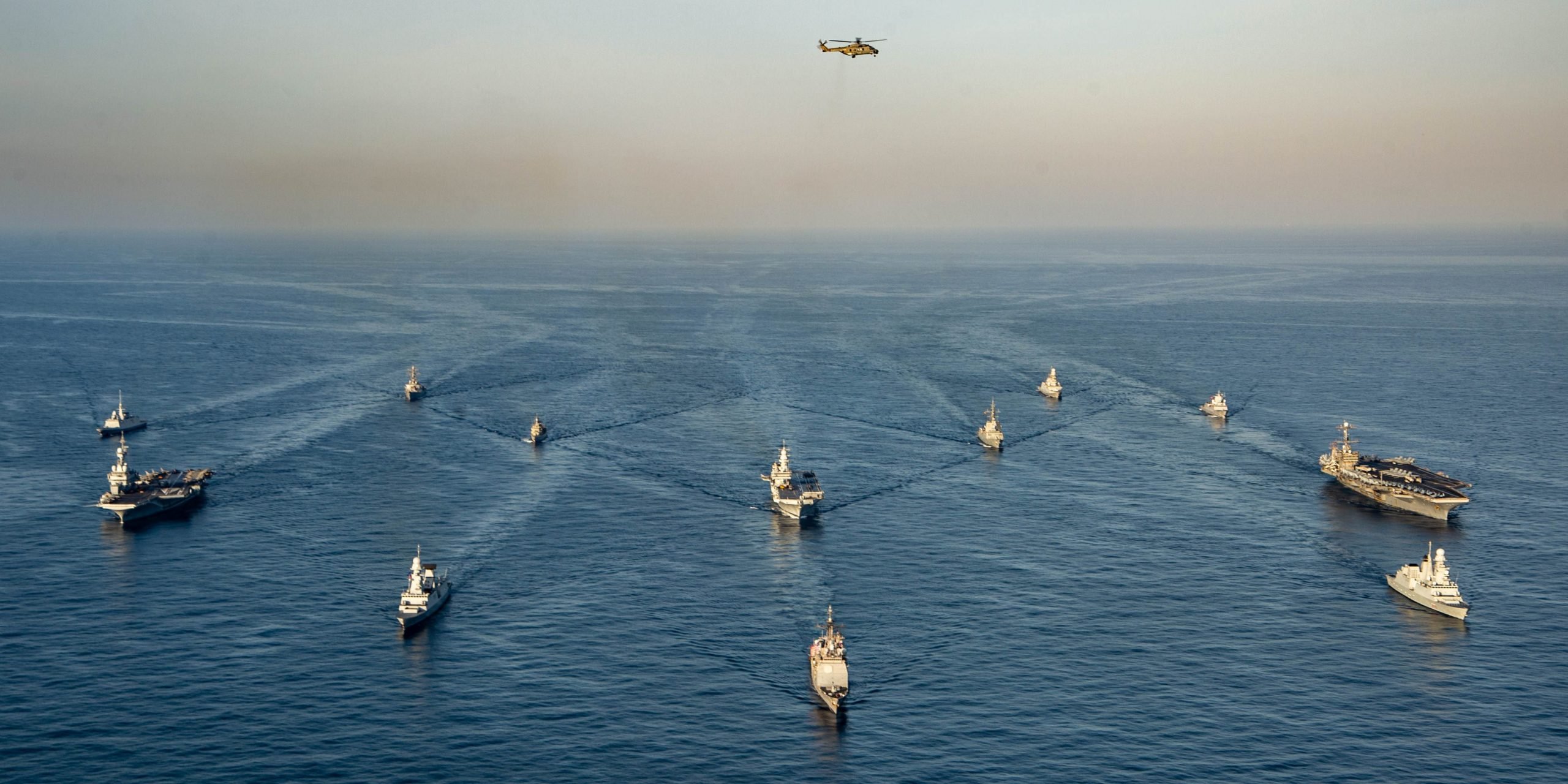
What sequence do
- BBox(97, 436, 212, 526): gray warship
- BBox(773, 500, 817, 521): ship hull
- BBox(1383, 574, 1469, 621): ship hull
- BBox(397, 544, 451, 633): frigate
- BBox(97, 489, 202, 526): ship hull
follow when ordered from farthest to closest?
BBox(97, 436, 212, 526): gray warship → BBox(773, 500, 817, 521): ship hull → BBox(97, 489, 202, 526): ship hull → BBox(1383, 574, 1469, 621): ship hull → BBox(397, 544, 451, 633): frigate

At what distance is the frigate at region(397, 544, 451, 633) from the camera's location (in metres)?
127

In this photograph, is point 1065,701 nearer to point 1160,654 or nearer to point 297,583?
point 1160,654

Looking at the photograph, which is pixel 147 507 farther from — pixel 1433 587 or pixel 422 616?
pixel 1433 587

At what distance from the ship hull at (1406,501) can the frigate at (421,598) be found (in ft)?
410

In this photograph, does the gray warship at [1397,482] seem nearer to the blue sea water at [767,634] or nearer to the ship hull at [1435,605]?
the blue sea water at [767,634]

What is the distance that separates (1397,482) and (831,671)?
105m

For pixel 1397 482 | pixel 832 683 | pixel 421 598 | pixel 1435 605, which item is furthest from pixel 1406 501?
pixel 421 598

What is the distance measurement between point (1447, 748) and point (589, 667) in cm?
7312

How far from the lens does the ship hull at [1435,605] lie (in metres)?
133

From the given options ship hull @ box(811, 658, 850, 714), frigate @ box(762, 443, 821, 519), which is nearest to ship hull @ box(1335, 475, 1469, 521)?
frigate @ box(762, 443, 821, 519)

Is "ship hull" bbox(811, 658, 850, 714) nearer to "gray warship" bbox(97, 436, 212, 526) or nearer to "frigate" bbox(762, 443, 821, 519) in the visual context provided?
"frigate" bbox(762, 443, 821, 519)

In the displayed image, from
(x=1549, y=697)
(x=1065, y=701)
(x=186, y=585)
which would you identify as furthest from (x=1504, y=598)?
(x=186, y=585)

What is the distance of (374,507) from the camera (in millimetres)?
170625

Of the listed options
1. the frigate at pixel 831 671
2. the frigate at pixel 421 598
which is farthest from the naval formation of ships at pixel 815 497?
the frigate at pixel 831 671
